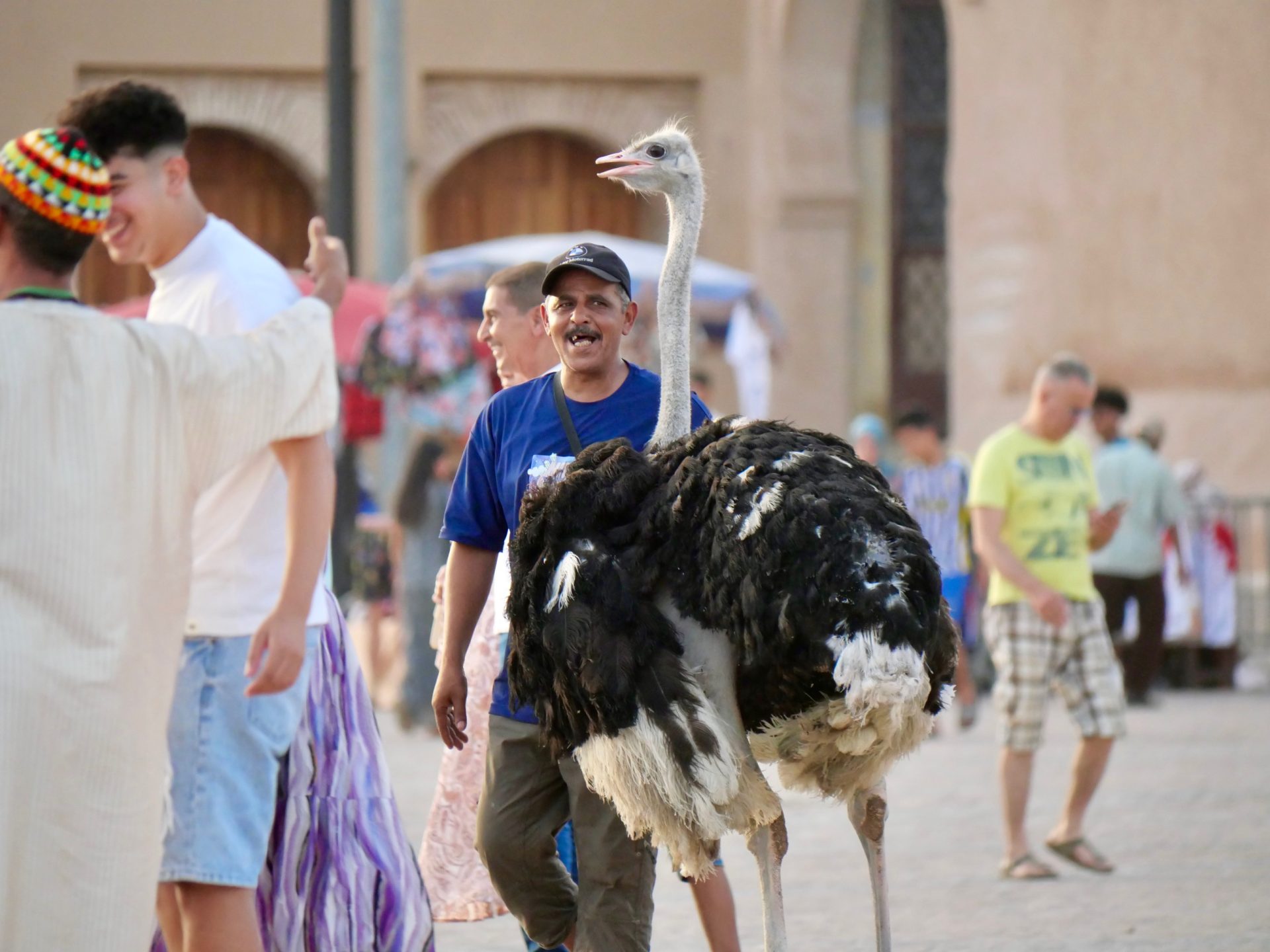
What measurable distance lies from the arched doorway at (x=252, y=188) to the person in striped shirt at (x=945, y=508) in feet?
32.8

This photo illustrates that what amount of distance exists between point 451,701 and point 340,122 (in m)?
8.49

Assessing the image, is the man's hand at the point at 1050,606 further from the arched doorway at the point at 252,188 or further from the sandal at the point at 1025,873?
the arched doorway at the point at 252,188

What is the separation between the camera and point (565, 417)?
5031mm

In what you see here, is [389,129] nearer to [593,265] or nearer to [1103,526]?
[1103,526]

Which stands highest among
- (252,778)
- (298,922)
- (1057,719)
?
(252,778)

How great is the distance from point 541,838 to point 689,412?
3.42ft

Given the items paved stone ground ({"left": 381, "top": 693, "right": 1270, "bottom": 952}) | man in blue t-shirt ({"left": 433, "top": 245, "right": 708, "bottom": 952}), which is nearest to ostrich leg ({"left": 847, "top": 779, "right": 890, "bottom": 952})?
man in blue t-shirt ({"left": 433, "top": 245, "right": 708, "bottom": 952})

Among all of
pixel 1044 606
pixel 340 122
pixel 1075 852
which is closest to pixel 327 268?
pixel 1044 606

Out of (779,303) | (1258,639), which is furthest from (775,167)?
(1258,639)

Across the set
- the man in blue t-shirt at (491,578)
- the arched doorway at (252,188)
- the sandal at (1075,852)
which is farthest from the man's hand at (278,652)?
the arched doorway at (252,188)

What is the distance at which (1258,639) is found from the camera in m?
15.3

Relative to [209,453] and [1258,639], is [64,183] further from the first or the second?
[1258,639]

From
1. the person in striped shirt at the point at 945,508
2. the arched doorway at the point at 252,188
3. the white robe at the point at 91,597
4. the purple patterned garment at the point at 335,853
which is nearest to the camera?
the white robe at the point at 91,597

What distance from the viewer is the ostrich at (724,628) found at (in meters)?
4.25
